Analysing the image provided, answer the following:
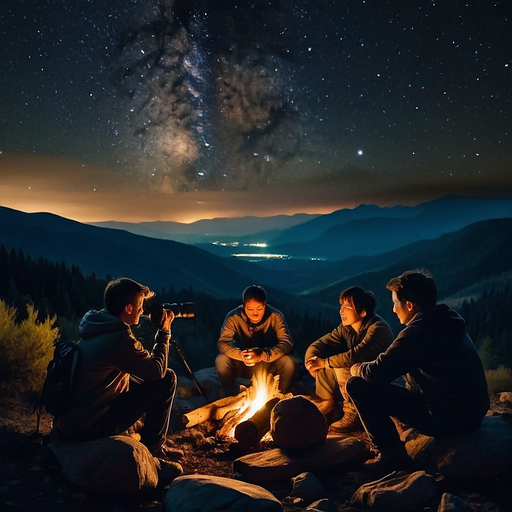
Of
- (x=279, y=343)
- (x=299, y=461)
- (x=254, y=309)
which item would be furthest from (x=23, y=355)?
(x=299, y=461)

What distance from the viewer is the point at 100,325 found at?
398 centimetres

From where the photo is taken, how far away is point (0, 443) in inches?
179

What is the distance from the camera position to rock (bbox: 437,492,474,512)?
11.1ft

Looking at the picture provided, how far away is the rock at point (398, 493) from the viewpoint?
360cm

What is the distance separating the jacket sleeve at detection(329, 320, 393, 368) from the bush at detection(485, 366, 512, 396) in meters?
4.23

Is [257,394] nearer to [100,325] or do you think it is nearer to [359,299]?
[359,299]

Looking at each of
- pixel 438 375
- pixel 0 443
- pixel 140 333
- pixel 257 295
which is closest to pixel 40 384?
pixel 0 443

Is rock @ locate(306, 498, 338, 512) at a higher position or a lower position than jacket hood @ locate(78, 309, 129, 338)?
lower

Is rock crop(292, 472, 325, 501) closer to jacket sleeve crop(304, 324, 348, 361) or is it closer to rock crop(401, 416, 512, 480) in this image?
rock crop(401, 416, 512, 480)

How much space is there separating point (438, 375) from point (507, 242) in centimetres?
12221

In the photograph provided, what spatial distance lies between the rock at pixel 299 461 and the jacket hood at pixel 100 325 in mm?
1953

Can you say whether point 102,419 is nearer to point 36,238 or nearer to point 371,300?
point 371,300

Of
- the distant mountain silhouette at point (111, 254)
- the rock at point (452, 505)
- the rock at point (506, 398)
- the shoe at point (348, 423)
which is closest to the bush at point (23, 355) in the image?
the shoe at point (348, 423)

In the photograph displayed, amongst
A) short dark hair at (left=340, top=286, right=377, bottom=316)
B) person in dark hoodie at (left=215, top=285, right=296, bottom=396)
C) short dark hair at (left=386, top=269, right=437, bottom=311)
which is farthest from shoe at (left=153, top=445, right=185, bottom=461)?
short dark hair at (left=386, top=269, right=437, bottom=311)
